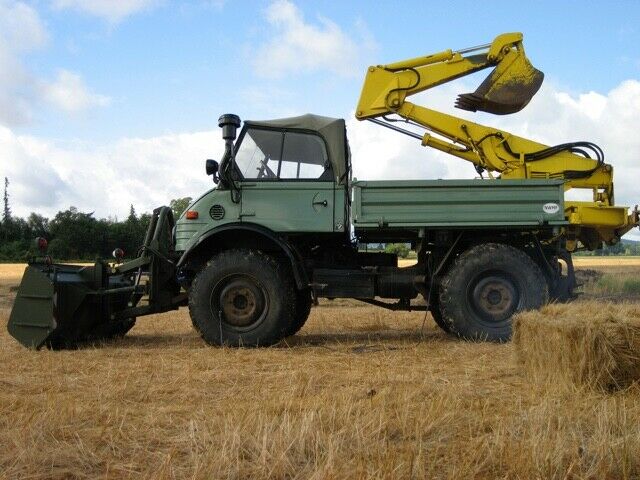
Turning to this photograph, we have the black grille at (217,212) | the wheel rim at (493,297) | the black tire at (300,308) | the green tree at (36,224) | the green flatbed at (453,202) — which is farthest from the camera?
the green tree at (36,224)

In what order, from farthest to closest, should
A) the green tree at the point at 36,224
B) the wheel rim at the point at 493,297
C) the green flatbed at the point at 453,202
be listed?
the green tree at the point at 36,224 < the wheel rim at the point at 493,297 < the green flatbed at the point at 453,202

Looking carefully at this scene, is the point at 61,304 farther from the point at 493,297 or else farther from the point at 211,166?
the point at 493,297

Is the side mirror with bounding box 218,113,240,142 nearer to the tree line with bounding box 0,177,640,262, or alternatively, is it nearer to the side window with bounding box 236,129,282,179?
the side window with bounding box 236,129,282,179

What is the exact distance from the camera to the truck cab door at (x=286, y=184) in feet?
24.3

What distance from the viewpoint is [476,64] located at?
28.5 feet

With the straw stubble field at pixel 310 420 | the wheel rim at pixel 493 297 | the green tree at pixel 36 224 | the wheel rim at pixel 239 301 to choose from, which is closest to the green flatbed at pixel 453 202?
the wheel rim at pixel 493 297

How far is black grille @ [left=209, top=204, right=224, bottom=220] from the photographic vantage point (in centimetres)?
748

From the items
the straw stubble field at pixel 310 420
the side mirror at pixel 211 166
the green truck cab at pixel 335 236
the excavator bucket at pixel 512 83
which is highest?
the excavator bucket at pixel 512 83

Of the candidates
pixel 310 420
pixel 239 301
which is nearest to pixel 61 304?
pixel 239 301

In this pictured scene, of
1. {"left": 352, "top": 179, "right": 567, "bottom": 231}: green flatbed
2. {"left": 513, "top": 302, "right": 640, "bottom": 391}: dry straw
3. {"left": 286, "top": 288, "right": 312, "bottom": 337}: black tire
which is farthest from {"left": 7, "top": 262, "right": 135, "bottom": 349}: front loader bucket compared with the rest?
{"left": 513, "top": 302, "right": 640, "bottom": 391}: dry straw

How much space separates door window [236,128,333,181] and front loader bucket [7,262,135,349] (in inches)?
A: 83.0

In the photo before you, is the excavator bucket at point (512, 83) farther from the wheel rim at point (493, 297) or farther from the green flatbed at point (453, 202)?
the wheel rim at point (493, 297)

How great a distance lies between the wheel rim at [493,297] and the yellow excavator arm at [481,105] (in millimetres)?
1565

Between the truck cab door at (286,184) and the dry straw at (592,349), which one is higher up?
the truck cab door at (286,184)
